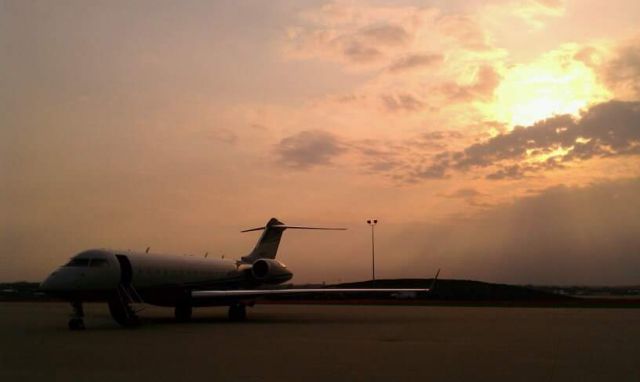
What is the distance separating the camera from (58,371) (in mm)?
9891

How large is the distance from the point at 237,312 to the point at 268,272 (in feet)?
12.0

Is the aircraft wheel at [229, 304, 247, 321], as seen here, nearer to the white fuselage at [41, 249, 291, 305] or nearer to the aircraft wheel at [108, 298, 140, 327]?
the white fuselage at [41, 249, 291, 305]

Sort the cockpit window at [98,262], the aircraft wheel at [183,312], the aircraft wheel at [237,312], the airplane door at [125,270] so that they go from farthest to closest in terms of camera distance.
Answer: the aircraft wheel at [237,312] → the aircraft wheel at [183,312] → the airplane door at [125,270] → the cockpit window at [98,262]

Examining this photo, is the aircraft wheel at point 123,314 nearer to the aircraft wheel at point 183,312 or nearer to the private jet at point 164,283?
the private jet at point 164,283

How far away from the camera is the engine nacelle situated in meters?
29.8

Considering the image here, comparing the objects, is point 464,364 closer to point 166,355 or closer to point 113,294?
point 166,355

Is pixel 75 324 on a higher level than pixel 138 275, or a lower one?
lower

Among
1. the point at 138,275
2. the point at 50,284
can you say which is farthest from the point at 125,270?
the point at 50,284

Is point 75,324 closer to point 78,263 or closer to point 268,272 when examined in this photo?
point 78,263

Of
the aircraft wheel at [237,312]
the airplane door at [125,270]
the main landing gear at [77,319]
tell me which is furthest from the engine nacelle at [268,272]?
the main landing gear at [77,319]

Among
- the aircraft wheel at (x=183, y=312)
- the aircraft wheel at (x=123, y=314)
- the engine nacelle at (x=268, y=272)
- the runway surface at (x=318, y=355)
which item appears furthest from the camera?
the engine nacelle at (x=268, y=272)

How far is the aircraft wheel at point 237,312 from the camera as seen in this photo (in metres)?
26.4

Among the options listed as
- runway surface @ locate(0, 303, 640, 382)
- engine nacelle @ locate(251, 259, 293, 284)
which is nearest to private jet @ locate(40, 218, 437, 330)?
engine nacelle @ locate(251, 259, 293, 284)

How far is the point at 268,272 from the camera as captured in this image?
29781 millimetres
